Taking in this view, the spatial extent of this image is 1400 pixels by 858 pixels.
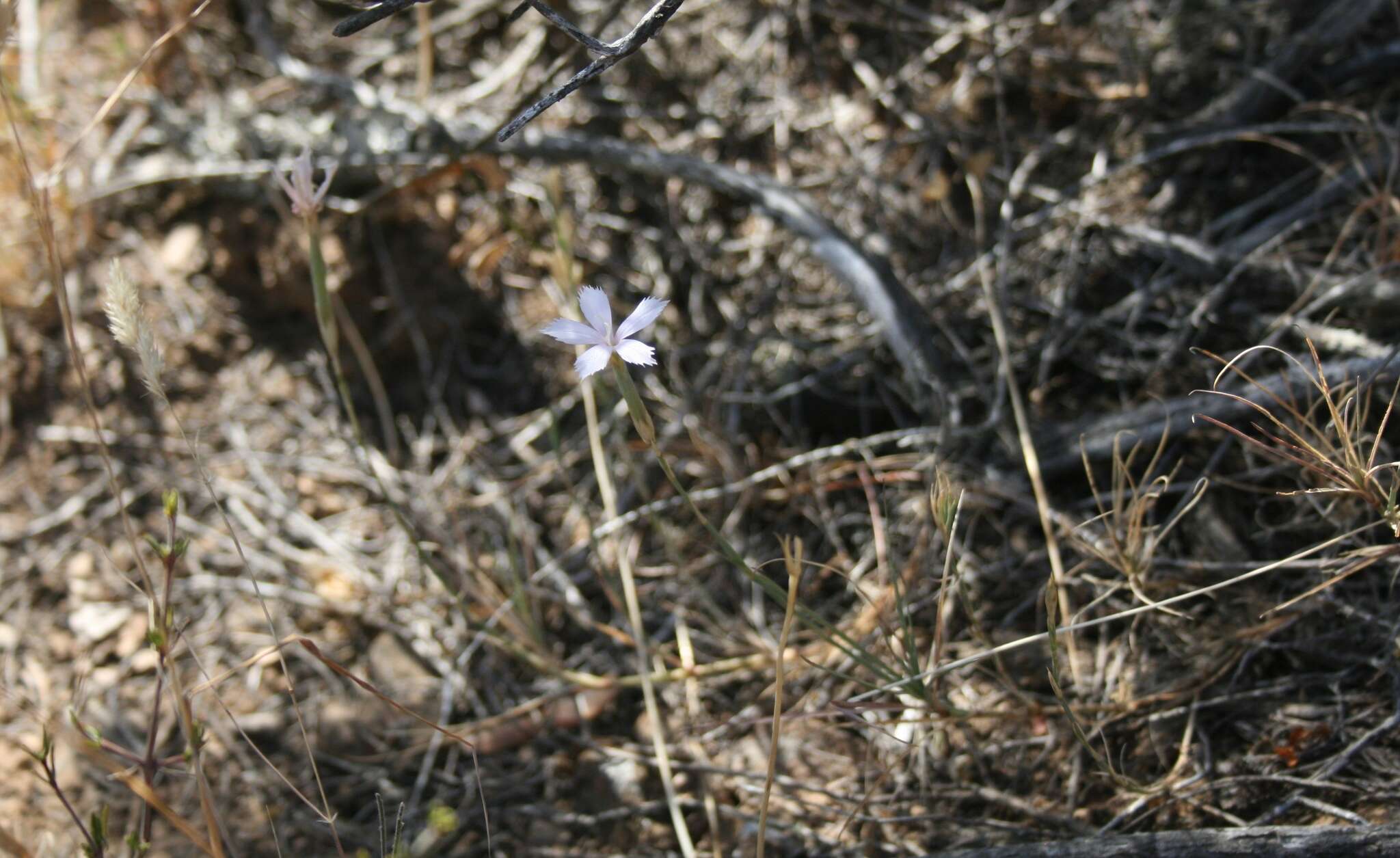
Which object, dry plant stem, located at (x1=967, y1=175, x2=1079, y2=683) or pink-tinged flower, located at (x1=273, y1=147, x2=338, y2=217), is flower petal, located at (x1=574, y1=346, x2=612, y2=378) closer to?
pink-tinged flower, located at (x1=273, y1=147, x2=338, y2=217)

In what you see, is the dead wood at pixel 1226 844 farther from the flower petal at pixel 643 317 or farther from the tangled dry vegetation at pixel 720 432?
the flower petal at pixel 643 317

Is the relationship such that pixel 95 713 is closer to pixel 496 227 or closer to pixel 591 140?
pixel 496 227

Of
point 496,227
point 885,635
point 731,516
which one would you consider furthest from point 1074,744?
point 496,227

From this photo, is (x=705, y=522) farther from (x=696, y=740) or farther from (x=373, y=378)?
(x=373, y=378)

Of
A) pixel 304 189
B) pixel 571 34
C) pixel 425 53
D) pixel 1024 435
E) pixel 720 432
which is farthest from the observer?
pixel 425 53

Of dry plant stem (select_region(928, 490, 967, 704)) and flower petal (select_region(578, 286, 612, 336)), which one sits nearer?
flower petal (select_region(578, 286, 612, 336))

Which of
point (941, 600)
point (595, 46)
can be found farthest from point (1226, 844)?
point (595, 46)

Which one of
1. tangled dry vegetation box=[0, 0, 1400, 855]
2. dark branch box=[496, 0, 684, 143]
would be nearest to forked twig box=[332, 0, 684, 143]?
dark branch box=[496, 0, 684, 143]
